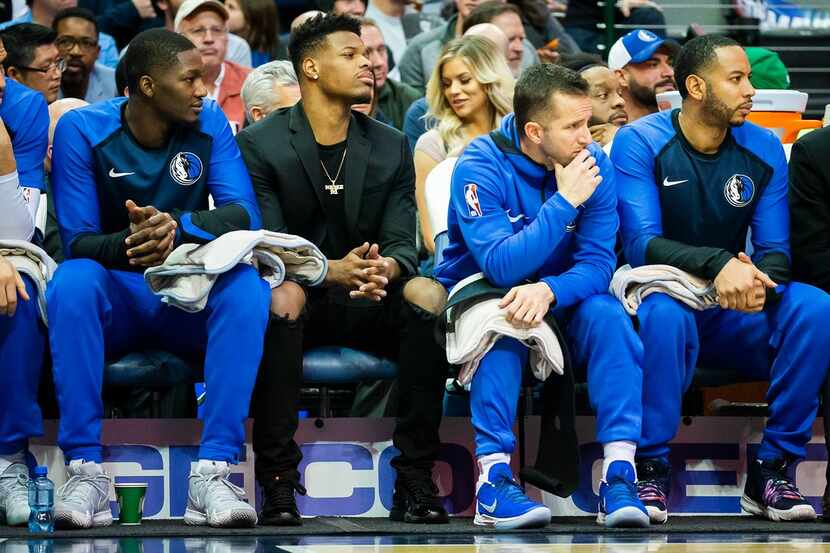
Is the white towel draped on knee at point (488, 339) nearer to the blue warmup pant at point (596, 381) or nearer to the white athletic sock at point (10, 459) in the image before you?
the blue warmup pant at point (596, 381)

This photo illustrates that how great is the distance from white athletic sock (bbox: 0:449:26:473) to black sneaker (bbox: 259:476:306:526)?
2.69 feet

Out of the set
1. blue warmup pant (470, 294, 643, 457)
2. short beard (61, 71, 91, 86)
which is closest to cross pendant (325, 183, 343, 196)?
blue warmup pant (470, 294, 643, 457)

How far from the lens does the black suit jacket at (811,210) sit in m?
5.85

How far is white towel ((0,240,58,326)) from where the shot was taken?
5312 millimetres

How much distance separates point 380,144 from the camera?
19.6 ft

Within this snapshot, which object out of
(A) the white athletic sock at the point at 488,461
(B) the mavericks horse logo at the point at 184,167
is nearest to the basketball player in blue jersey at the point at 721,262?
(A) the white athletic sock at the point at 488,461

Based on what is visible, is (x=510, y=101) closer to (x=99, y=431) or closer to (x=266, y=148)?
(x=266, y=148)

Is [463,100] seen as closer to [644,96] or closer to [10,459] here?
[644,96]

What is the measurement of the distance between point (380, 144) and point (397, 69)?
136 inches

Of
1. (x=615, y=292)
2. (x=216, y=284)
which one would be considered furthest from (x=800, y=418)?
(x=216, y=284)

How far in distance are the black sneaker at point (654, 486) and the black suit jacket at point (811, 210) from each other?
96 cm

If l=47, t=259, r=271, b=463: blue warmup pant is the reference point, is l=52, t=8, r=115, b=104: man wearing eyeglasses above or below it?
above

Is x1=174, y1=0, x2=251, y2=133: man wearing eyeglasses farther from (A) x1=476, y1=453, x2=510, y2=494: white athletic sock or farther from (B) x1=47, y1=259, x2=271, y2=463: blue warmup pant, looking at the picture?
(A) x1=476, y1=453, x2=510, y2=494: white athletic sock

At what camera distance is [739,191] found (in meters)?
5.83
